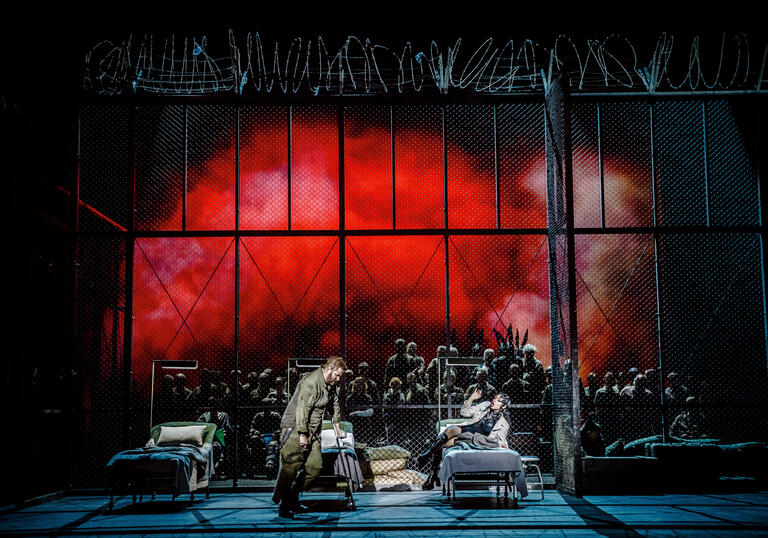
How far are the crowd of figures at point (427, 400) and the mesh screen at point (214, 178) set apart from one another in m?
2.58

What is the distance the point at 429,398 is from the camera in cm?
1050

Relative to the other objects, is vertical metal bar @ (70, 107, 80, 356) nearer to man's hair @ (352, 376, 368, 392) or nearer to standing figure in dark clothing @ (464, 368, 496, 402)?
man's hair @ (352, 376, 368, 392)

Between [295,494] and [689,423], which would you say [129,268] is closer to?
[295,494]

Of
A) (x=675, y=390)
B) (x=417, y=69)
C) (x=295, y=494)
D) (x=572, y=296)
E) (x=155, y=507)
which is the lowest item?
(x=155, y=507)

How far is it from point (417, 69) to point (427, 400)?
4.94m

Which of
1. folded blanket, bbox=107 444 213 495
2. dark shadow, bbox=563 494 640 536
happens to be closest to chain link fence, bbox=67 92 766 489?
dark shadow, bbox=563 494 640 536

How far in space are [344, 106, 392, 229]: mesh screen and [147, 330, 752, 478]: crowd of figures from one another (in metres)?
2.52

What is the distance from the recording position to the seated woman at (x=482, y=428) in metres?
8.59

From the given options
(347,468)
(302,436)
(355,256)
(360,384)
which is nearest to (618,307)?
(355,256)

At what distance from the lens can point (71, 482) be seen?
31.1ft

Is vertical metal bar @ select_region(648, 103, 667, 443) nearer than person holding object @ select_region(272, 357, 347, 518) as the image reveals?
No

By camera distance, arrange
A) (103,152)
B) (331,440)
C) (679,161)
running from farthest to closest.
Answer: (679,161)
(103,152)
(331,440)

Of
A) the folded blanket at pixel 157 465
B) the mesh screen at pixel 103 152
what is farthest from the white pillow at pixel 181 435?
the mesh screen at pixel 103 152

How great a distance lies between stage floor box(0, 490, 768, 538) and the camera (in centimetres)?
669
